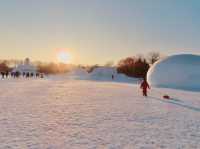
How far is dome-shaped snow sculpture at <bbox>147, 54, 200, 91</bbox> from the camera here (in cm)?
4438

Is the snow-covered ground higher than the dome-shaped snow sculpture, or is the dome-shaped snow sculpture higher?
the dome-shaped snow sculpture

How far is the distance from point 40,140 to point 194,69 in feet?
134

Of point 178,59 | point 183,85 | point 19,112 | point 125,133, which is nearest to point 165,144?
point 125,133

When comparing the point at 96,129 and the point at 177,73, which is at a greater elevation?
the point at 177,73

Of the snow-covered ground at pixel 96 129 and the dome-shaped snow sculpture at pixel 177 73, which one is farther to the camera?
the dome-shaped snow sculpture at pixel 177 73

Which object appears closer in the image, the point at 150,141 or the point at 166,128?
the point at 150,141

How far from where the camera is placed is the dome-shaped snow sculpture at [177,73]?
44.4 meters

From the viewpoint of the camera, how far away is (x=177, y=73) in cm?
4641

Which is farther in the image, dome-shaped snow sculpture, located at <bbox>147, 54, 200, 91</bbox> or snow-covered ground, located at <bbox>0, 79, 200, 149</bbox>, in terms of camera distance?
dome-shaped snow sculpture, located at <bbox>147, 54, 200, 91</bbox>

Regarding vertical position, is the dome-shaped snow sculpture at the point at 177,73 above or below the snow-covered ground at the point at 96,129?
above

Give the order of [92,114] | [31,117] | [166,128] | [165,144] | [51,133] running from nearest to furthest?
[165,144] → [51,133] → [166,128] → [31,117] → [92,114]

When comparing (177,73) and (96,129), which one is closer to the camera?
(96,129)

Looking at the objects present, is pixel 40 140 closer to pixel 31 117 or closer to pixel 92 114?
pixel 31 117

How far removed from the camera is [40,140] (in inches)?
328
